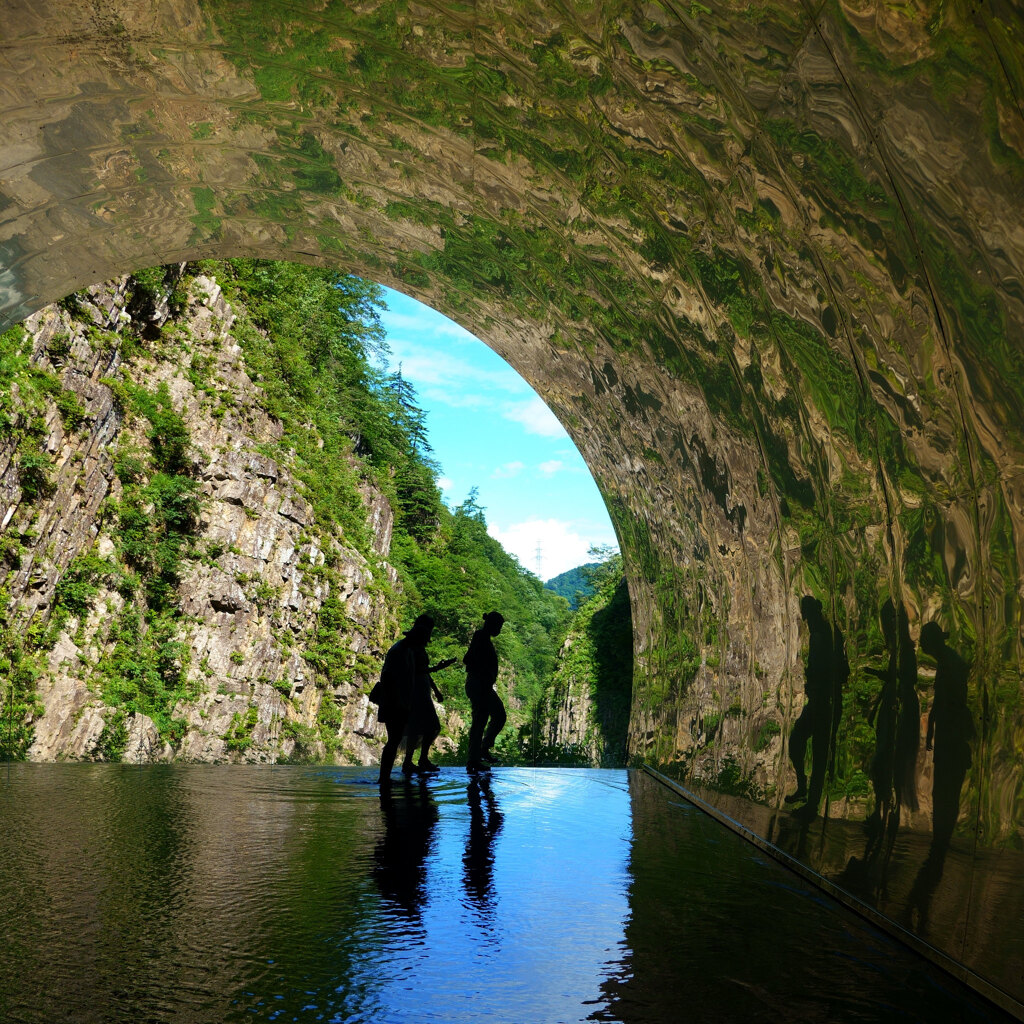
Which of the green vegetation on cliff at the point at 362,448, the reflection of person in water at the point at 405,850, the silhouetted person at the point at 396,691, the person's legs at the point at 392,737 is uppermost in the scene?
the green vegetation on cliff at the point at 362,448

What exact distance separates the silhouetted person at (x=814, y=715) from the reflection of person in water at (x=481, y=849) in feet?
5.19

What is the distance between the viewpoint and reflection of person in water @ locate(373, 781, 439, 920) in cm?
388

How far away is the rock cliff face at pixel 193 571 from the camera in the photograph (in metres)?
19.8

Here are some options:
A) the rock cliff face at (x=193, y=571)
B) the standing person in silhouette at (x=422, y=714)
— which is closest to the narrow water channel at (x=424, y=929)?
the standing person in silhouette at (x=422, y=714)

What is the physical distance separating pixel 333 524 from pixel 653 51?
93.7ft

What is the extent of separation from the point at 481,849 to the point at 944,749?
280cm

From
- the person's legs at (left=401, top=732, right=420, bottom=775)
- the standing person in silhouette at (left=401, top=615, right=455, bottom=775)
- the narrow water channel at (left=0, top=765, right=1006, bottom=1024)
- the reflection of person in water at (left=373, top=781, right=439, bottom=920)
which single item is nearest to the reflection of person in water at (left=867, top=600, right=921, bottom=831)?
the narrow water channel at (left=0, top=765, right=1006, bottom=1024)

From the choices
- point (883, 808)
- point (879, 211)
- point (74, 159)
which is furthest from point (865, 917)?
point (74, 159)

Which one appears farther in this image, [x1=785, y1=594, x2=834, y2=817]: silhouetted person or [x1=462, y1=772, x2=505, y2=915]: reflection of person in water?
[x1=785, y1=594, x2=834, y2=817]: silhouetted person

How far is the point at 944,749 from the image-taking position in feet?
10.5

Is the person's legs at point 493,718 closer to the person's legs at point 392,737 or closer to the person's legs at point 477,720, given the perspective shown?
the person's legs at point 477,720

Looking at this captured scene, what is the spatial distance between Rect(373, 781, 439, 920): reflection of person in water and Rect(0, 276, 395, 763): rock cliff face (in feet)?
46.2

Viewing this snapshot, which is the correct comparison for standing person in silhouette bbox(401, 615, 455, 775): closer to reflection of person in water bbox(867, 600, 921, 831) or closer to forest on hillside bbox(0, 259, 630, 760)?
reflection of person in water bbox(867, 600, 921, 831)

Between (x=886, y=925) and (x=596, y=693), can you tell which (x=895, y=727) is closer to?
(x=886, y=925)
